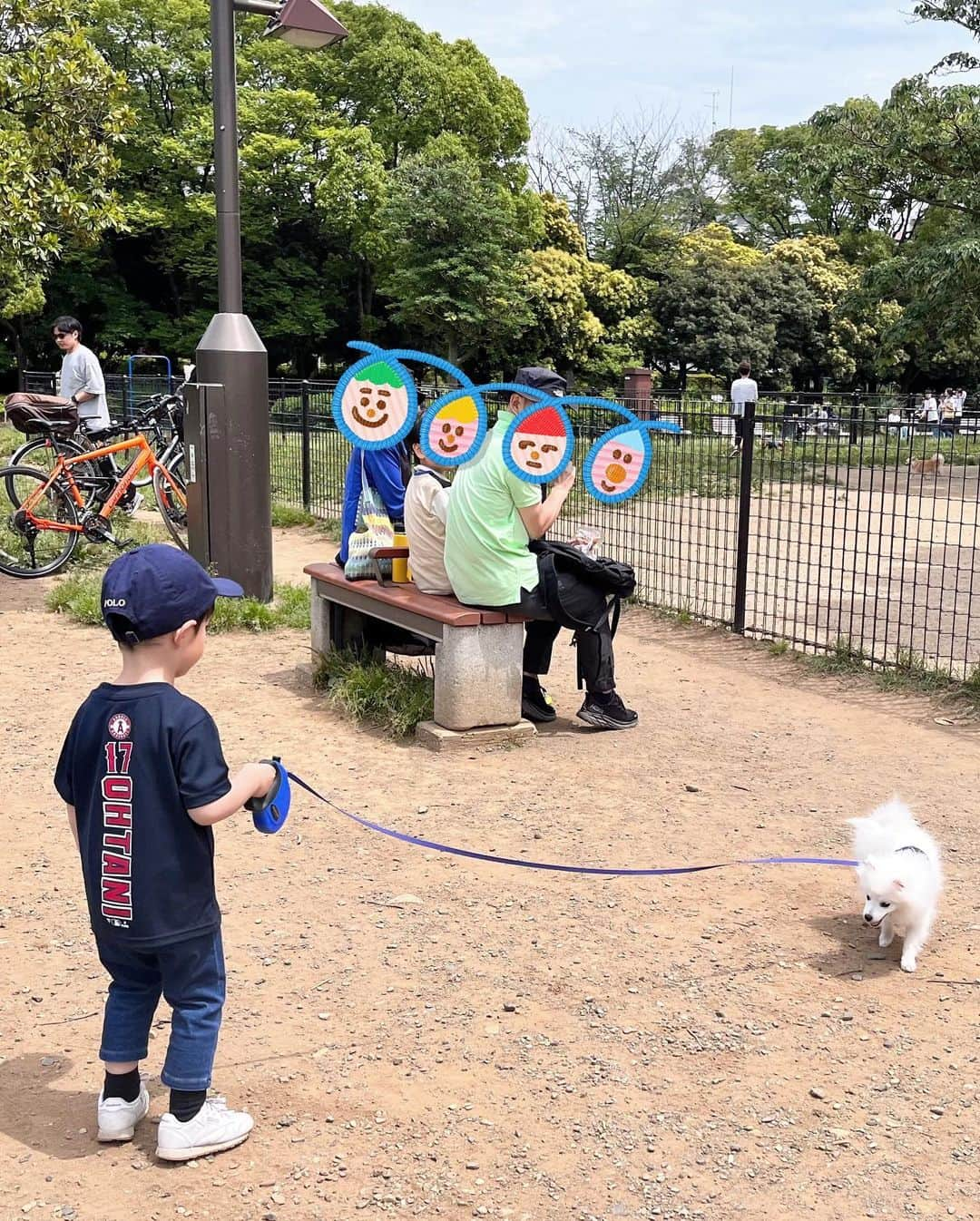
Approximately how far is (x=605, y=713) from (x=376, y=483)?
1.85 m

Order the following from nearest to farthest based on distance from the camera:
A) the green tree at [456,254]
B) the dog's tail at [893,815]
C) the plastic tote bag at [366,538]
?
the dog's tail at [893,815], the plastic tote bag at [366,538], the green tree at [456,254]

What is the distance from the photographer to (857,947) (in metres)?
3.70

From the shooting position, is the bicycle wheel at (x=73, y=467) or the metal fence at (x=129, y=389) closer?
the bicycle wheel at (x=73, y=467)

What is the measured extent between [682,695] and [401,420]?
82.5 inches

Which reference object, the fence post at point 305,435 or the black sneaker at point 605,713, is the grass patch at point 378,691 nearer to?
the black sneaker at point 605,713

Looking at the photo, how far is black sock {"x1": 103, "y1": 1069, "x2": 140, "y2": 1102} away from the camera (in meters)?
2.65

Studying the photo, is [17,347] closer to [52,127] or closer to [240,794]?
[52,127]

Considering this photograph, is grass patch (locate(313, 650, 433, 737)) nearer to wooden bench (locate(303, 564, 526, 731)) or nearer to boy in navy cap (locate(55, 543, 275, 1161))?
wooden bench (locate(303, 564, 526, 731))

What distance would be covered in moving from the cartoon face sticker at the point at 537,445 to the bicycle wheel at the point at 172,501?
17.0 ft

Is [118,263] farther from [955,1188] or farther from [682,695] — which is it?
[955,1188]

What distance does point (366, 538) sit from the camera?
20.7 feet

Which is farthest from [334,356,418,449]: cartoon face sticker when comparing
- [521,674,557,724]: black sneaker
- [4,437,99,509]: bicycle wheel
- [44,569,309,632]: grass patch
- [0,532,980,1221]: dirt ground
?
[4,437,99,509]: bicycle wheel

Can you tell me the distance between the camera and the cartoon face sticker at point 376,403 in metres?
6.08

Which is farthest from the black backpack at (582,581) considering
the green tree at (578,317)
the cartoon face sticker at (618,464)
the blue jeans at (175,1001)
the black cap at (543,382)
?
the green tree at (578,317)
